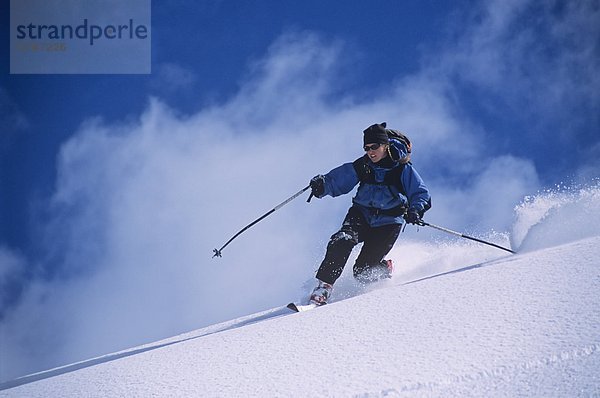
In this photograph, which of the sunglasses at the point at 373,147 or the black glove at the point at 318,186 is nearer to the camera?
the sunglasses at the point at 373,147

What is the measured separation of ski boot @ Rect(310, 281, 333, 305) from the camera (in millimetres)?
3551

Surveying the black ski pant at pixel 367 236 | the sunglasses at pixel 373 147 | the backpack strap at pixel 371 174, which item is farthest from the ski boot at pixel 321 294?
the sunglasses at pixel 373 147

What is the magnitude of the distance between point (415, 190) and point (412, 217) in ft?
0.91

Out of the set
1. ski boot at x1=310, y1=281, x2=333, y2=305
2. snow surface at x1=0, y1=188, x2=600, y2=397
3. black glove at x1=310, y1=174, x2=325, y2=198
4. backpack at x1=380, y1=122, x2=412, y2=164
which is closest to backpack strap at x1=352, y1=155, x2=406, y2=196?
backpack at x1=380, y1=122, x2=412, y2=164

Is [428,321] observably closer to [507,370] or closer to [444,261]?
[507,370]

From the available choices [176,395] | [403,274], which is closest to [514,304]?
[176,395]

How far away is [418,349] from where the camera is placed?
169 cm

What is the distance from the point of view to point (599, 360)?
4.54ft

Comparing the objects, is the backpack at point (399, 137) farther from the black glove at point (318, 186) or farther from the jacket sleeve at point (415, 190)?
the black glove at point (318, 186)

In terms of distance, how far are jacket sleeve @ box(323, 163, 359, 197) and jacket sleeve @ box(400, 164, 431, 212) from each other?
1.44 feet

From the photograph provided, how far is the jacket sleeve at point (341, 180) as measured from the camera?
4.32 meters

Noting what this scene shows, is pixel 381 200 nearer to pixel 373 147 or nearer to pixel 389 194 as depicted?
pixel 389 194

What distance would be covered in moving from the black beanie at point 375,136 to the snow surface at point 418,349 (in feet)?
5.57

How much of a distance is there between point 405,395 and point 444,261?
3.58m
